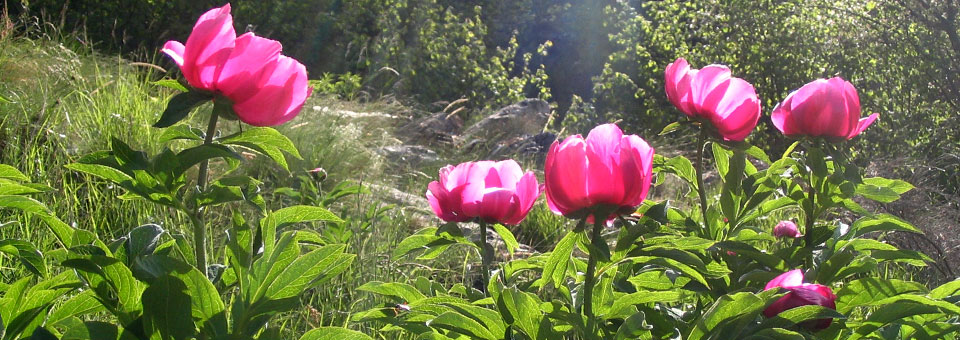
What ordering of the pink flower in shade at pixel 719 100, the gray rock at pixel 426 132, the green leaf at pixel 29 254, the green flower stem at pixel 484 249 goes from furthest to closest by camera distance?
1. the gray rock at pixel 426 132
2. the pink flower in shade at pixel 719 100
3. the green flower stem at pixel 484 249
4. the green leaf at pixel 29 254

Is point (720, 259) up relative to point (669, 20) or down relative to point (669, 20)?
up

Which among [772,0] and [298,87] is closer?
[298,87]

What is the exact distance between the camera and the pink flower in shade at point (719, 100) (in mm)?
1264

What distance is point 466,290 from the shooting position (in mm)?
1229

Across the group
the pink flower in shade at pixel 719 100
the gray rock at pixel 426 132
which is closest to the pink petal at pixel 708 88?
the pink flower in shade at pixel 719 100

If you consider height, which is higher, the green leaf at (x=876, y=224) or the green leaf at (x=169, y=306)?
the green leaf at (x=169, y=306)

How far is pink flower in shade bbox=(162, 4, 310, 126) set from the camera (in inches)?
37.5

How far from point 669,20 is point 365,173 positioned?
4.96 m

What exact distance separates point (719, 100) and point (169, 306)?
84cm

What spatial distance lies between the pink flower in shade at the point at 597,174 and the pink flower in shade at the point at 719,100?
1.00ft

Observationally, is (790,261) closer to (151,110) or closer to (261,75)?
(261,75)

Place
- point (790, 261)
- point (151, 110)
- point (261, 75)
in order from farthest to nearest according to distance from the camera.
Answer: point (151, 110)
point (790, 261)
point (261, 75)

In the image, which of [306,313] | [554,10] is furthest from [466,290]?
[554,10]

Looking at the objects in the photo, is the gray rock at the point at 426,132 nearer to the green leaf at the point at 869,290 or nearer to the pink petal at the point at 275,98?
the green leaf at the point at 869,290
